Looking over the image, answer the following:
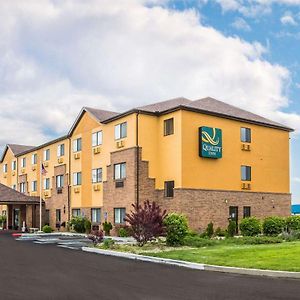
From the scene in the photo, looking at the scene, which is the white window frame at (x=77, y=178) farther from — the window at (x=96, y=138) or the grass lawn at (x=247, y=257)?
the grass lawn at (x=247, y=257)

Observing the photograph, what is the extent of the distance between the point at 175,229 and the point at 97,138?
19.3 metres

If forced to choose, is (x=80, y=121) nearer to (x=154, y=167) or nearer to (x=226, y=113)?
(x=154, y=167)

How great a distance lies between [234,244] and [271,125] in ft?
58.1

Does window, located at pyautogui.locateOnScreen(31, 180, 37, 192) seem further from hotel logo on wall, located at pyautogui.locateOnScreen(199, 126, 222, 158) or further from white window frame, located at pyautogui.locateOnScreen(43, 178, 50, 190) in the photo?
hotel logo on wall, located at pyautogui.locateOnScreen(199, 126, 222, 158)

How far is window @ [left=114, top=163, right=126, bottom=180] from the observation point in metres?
36.7

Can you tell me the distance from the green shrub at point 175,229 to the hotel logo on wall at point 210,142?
11.1 metres

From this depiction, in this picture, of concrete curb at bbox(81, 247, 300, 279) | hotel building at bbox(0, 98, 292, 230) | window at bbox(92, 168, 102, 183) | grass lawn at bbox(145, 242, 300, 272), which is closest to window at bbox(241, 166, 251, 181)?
hotel building at bbox(0, 98, 292, 230)

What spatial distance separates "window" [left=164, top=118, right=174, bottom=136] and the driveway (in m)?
17.1

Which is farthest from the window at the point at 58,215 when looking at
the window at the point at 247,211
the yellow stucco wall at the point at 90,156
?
the window at the point at 247,211

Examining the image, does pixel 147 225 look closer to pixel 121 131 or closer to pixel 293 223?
pixel 293 223

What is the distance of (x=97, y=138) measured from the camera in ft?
136

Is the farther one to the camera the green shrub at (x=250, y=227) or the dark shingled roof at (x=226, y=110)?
the dark shingled roof at (x=226, y=110)

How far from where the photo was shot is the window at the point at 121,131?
120ft

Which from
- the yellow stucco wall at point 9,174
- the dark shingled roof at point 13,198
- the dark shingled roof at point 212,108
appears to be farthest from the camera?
the yellow stucco wall at point 9,174
